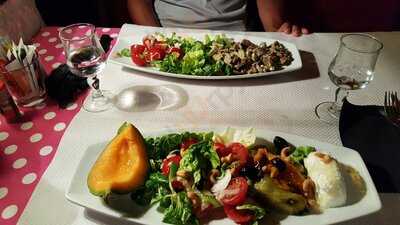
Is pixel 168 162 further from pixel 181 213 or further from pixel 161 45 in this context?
pixel 161 45

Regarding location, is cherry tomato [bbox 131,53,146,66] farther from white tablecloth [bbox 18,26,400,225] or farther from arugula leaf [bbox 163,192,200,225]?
arugula leaf [bbox 163,192,200,225]

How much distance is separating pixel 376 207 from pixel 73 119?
2.70 ft

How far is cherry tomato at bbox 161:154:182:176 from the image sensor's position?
0.82 metres

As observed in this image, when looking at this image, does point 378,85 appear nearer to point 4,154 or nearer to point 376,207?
point 376,207

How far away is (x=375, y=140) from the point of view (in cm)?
97

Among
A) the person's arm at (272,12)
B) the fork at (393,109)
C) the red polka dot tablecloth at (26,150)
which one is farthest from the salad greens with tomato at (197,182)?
the person's arm at (272,12)

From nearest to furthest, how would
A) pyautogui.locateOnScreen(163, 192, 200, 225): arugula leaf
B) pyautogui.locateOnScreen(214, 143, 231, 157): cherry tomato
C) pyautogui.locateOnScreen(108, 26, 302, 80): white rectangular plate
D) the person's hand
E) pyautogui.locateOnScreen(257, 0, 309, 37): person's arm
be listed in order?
pyautogui.locateOnScreen(163, 192, 200, 225): arugula leaf < pyautogui.locateOnScreen(214, 143, 231, 157): cherry tomato < pyautogui.locateOnScreen(108, 26, 302, 80): white rectangular plate < the person's hand < pyautogui.locateOnScreen(257, 0, 309, 37): person's arm

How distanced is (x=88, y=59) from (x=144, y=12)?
82 centimetres

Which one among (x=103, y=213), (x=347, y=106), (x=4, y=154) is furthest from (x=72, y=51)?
(x=347, y=106)

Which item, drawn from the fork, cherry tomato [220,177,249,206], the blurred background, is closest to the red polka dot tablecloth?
cherry tomato [220,177,249,206]

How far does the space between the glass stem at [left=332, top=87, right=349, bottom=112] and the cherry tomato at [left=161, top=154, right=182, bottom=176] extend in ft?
1.72

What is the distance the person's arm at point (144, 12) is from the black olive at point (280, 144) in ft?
3.80

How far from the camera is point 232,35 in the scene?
4.64ft

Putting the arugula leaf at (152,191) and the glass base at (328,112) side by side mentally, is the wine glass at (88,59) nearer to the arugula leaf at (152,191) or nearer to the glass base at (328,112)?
the arugula leaf at (152,191)
